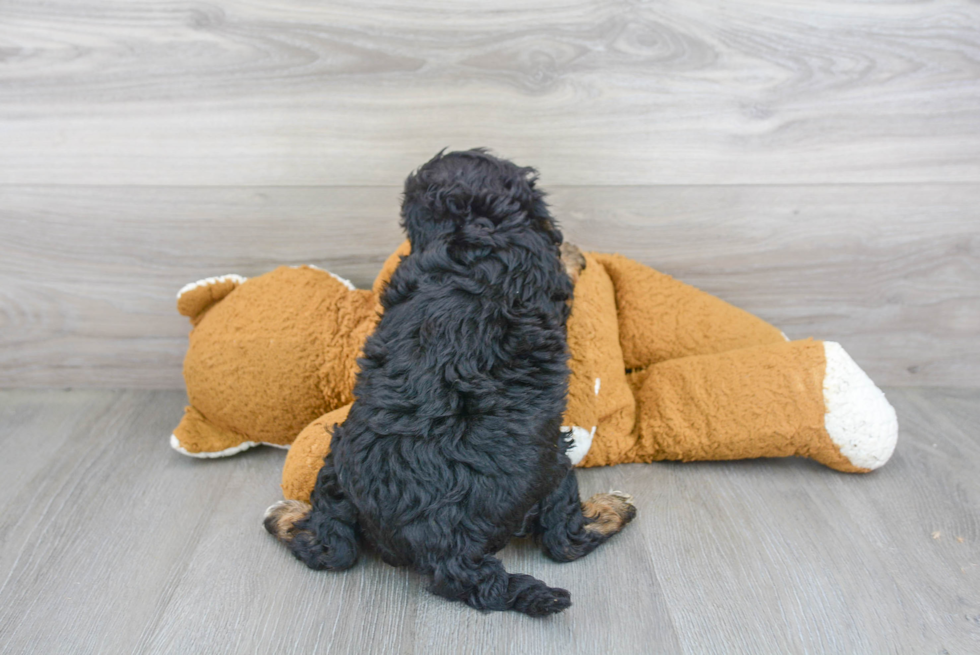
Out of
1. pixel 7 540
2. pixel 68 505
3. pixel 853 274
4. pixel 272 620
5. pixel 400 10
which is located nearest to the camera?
pixel 272 620

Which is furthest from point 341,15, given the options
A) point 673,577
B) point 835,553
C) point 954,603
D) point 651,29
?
point 954,603

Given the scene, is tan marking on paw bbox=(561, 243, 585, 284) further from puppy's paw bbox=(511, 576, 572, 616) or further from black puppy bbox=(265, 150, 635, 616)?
puppy's paw bbox=(511, 576, 572, 616)

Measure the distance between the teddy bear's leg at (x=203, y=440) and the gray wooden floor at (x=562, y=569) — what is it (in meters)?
0.04

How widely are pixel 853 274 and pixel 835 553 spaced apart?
1.02 m

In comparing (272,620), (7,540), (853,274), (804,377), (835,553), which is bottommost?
(7,540)

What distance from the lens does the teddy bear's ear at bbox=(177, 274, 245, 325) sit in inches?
75.9

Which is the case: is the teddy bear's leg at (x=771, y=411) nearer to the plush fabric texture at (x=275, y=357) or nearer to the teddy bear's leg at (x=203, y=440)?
the plush fabric texture at (x=275, y=357)

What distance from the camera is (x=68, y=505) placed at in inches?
68.1

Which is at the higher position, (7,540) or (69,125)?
(69,125)

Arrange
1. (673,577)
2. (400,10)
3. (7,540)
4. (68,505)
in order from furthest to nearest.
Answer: (400,10)
(68,505)
(7,540)
(673,577)

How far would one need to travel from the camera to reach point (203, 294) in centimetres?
194

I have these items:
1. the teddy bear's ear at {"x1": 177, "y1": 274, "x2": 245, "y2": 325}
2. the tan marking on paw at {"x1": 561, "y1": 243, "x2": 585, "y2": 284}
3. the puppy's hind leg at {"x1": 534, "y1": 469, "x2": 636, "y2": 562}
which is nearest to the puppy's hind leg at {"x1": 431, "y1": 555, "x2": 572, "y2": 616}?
the puppy's hind leg at {"x1": 534, "y1": 469, "x2": 636, "y2": 562}

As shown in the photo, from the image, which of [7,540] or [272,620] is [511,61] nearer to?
[272,620]

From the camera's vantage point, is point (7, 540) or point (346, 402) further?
point (346, 402)
